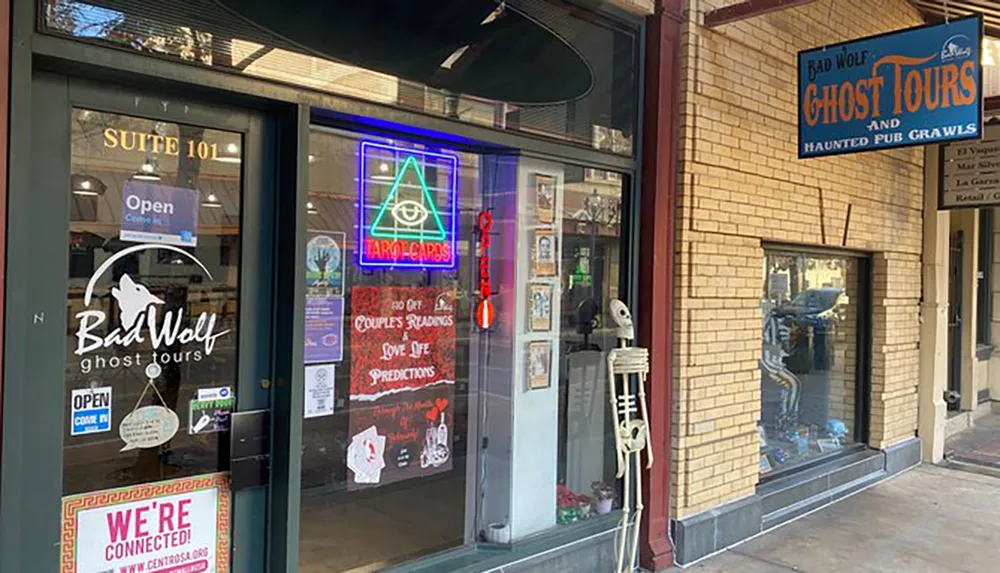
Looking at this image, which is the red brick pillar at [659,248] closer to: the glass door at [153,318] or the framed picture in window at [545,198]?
the framed picture in window at [545,198]

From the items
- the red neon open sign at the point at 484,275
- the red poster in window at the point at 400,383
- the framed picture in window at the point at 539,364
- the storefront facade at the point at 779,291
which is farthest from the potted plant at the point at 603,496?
the red neon open sign at the point at 484,275

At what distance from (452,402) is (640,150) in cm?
200

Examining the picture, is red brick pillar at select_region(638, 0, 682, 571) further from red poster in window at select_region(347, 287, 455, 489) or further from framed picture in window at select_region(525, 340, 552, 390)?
red poster in window at select_region(347, 287, 455, 489)

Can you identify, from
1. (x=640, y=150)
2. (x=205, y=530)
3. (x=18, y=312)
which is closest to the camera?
(x=18, y=312)

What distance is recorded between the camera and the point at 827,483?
633cm

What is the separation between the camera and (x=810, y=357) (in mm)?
6691

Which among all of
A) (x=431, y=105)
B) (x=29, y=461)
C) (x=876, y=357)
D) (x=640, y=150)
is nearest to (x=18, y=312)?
(x=29, y=461)

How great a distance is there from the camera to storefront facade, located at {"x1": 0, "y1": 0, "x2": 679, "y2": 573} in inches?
106

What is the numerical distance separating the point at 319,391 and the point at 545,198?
5.86ft

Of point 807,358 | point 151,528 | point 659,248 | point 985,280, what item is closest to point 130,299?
point 151,528

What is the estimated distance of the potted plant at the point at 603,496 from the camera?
4789 mm

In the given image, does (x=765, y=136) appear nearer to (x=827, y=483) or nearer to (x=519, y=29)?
(x=519, y=29)

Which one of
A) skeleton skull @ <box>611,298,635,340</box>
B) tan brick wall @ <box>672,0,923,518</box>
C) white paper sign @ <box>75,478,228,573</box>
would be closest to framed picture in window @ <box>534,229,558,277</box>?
skeleton skull @ <box>611,298,635,340</box>

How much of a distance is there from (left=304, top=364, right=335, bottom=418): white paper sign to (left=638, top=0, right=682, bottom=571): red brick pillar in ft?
6.79
